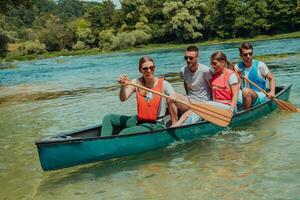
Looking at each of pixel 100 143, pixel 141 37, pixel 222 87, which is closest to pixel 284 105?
pixel 222 87

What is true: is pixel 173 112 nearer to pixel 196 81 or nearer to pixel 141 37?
pixel 196 81

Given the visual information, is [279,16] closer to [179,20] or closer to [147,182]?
[179,20]

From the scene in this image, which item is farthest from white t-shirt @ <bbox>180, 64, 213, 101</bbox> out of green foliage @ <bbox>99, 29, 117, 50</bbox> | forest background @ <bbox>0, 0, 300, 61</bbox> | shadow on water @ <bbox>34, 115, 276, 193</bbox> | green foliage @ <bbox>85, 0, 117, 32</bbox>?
green foliage @ <bbox>85, 0, 117, 32</bbox>

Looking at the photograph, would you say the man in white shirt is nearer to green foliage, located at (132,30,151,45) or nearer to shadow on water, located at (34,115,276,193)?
shadow on water, located at (34,115,276,193)

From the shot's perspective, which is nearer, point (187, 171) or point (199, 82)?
point (187, 171)

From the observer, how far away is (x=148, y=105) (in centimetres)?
744

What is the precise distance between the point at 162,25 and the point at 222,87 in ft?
206

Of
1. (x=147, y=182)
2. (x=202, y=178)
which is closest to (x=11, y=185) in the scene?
(x=147, y=182)

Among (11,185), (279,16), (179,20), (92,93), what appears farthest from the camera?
(179,20)

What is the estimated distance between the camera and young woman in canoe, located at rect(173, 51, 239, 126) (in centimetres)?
784

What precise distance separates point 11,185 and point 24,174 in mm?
536

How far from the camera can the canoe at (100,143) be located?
6.17 m

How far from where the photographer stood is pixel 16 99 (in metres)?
17.5

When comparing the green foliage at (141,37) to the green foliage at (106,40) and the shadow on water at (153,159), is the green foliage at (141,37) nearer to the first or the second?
the green foliage at (106,40)
